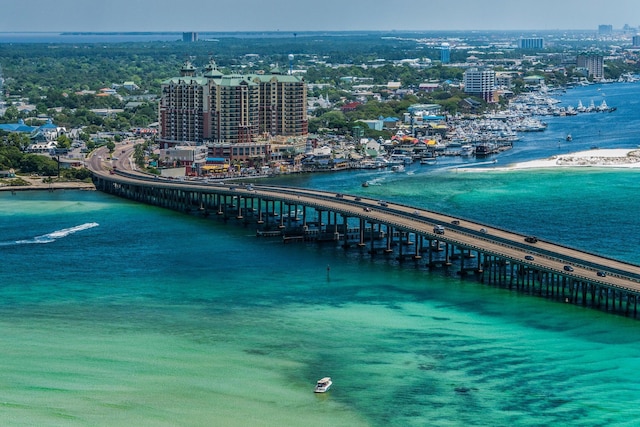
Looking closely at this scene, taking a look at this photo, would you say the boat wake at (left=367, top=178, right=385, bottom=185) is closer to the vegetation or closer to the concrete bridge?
the concrete bridge

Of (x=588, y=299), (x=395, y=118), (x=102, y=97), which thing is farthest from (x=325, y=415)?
(x=102, y=97)

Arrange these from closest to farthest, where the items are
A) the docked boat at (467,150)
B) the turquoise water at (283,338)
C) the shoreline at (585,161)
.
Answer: the turquoise water at (283,338)
the shoreline at (585,161)
the docked boat at (467,150)

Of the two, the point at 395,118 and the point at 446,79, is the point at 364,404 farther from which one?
the point at 446,79

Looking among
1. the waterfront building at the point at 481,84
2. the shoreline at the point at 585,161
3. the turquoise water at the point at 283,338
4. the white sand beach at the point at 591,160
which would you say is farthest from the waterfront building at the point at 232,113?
the waterfront building at the point at 481,84

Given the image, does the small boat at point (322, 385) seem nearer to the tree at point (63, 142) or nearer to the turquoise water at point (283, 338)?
the turquoise water at point (283, 338)

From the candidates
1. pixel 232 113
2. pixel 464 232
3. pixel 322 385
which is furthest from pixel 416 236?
pixel 232 113

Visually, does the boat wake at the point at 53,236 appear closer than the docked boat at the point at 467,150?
Yes
